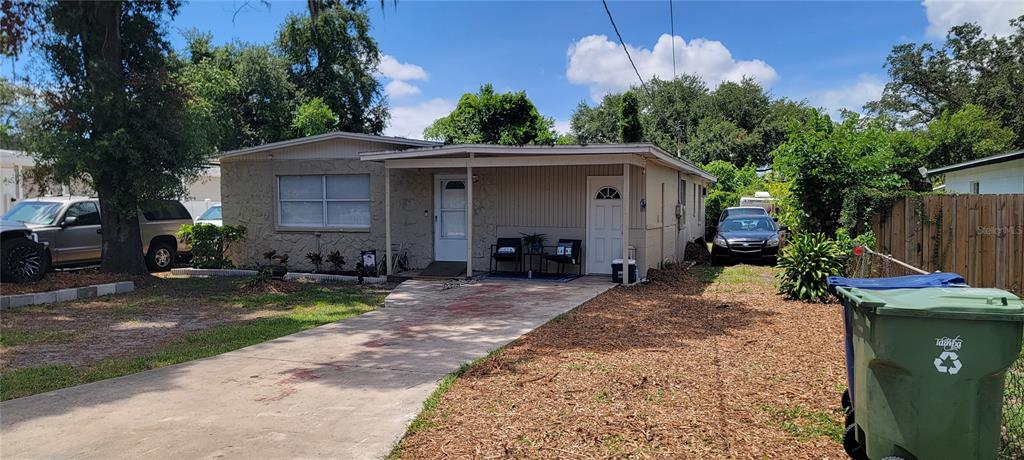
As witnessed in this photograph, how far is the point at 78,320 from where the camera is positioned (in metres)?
8.82

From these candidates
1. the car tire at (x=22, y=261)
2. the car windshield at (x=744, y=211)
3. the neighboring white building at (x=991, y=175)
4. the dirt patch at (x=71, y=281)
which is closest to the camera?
the dirt patch at (x=71, y=281)

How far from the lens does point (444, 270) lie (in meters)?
13.1

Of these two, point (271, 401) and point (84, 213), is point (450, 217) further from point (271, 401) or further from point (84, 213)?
point (271, 401)

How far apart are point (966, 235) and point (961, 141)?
18.3 metres

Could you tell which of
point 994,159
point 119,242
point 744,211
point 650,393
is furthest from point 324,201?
point 994,159

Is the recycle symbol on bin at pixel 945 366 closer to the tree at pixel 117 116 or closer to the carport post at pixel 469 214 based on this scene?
the carport post at pixel 469 214

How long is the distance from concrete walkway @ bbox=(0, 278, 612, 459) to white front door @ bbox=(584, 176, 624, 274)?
479 centimetres

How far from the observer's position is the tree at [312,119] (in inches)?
1099

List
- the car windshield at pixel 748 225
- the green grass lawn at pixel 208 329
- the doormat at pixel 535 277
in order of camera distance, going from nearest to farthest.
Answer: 1. the green grass lawn at pixel 208 329
2. the doormat at pixel 535 277
3. the car windshield at pixel 748 225

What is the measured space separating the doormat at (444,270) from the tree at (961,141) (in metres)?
21.0

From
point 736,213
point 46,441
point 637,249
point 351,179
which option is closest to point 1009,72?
point 736,213

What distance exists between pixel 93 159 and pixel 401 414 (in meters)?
9.70

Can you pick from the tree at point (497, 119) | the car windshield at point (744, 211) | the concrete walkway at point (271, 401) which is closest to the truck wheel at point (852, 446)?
the concrete walkway at point (271, 401)

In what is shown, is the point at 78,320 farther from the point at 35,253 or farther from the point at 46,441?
the point at 46,441
